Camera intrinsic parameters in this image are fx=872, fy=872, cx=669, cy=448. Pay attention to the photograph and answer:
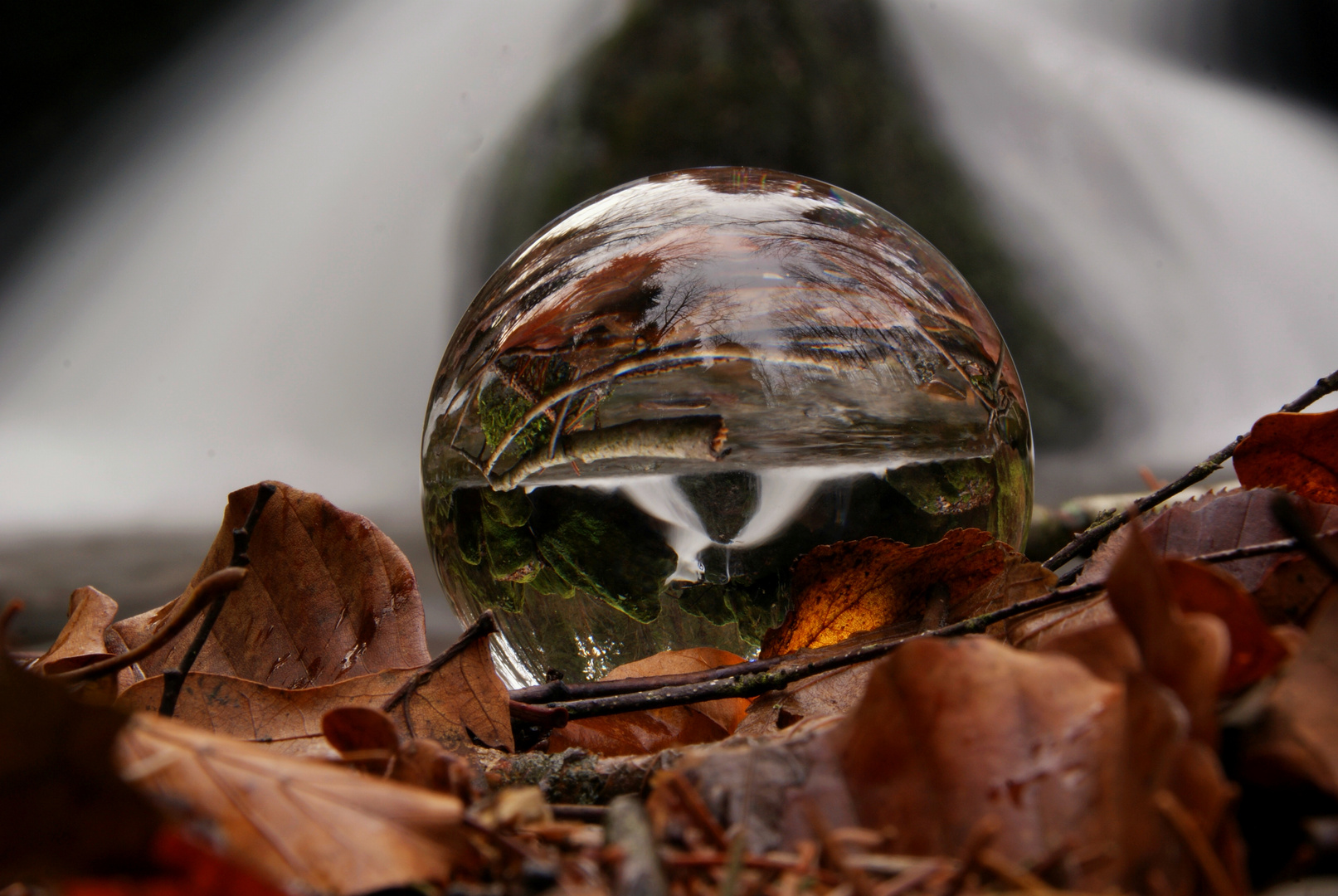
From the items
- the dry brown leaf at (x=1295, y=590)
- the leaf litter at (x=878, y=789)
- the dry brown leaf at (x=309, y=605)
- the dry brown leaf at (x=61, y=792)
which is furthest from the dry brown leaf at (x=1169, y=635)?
the dry brown leaf at (x=309, y=605)

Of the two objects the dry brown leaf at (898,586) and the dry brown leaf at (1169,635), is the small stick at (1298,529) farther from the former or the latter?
the dry brown leaf at (898,586)

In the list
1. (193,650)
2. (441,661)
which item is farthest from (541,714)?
(193,650)

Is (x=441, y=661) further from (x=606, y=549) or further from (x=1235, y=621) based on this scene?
(x=1235, y=621)

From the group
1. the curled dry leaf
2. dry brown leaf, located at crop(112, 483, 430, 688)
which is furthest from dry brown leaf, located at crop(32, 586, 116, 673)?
the curled dry leaf

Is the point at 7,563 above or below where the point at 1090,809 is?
above

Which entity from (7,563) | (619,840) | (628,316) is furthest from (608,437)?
(7,563)

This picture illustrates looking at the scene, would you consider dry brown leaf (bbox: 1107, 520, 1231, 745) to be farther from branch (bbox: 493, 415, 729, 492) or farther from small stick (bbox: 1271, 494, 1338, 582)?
branch (bbox: 493, 415, 729, 492)

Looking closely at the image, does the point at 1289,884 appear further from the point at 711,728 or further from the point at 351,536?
the point at 351,536
